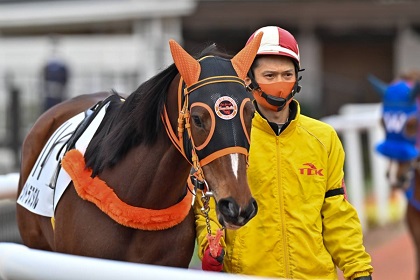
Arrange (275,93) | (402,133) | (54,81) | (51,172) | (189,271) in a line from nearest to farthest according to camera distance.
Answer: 1. (189,271)
2. (275,93)
3. (51,172)
4. (402,133)
5. (54,81)

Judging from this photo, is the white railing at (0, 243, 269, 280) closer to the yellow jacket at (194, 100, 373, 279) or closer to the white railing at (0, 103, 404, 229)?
the yellow jacket at (194, 100, 373, 279)

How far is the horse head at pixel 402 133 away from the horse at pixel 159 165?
12.3 feet

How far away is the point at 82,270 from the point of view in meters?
2.00

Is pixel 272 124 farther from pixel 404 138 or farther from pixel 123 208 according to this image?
pixel 404 138

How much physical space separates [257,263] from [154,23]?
602 inches

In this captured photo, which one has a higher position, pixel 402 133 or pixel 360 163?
pixel 402 133

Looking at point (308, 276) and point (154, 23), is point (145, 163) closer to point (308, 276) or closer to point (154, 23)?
point (308, 276)

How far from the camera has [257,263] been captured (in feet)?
12.0

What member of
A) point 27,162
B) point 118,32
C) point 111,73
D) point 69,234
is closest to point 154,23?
point 118,32

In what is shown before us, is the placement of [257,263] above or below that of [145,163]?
below

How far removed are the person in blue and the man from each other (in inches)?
312

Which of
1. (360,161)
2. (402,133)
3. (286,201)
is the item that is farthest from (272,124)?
(360,161)

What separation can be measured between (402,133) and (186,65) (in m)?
4.48

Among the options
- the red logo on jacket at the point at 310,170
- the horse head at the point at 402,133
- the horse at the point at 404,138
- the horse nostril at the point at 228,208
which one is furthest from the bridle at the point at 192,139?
the horse head at the point at 402,133
